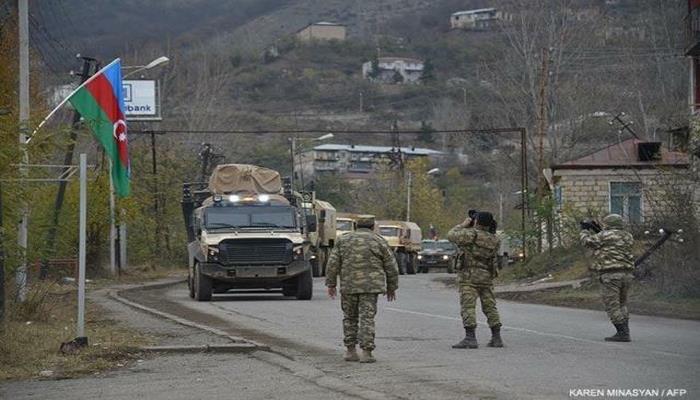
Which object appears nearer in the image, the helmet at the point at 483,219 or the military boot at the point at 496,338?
the military boot at the point at 496,338

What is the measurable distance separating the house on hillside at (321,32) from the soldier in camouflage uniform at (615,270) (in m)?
154

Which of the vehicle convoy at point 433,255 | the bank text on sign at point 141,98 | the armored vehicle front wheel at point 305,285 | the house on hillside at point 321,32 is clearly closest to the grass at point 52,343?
the armored vehicle front wheel at point 305,285

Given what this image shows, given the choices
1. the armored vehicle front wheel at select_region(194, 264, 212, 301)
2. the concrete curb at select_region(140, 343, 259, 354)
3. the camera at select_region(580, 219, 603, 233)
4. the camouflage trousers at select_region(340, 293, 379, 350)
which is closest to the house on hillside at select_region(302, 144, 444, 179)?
the armored vehicle front wheel at select_region(194, 264, 212, 301)

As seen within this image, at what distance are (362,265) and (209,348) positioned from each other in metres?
2.56

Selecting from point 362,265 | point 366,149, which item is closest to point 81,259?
point 362,265

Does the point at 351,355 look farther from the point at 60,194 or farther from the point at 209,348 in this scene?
the point at 60,194

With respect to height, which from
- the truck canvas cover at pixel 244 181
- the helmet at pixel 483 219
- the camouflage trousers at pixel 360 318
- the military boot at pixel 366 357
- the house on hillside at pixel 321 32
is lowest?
the military boot at pixel 366 357

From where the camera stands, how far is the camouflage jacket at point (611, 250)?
17.6 m

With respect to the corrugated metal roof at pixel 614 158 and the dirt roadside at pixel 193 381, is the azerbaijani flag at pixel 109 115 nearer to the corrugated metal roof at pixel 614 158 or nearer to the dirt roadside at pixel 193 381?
the dirt roadside at pixel 193 381

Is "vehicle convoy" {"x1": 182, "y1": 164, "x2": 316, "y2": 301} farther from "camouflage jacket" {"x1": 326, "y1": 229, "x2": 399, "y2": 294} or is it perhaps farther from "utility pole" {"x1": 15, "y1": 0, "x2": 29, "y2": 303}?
"camouflage jacket" {"x1": 326, "y1": 229, "x2": 399, "y2": 294}

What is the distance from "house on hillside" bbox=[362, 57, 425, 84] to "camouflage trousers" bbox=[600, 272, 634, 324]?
144417 mm

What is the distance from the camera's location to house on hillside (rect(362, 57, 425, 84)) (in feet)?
537

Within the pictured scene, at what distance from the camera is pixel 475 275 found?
1648 cm

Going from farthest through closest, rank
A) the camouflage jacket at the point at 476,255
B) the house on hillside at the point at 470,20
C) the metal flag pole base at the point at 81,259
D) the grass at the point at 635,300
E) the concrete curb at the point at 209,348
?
1. the house on hillside at the point at 470,20
2. the grass at the point at 635,300
3. the camouflage jacket at the point at 476,255
4. the concrete curb at the point at 209,348
5. the metal flag pole base at the point at 81,259
